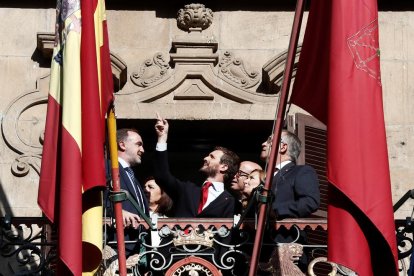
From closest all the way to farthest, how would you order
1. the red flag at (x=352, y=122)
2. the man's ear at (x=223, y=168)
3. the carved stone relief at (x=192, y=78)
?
the red flag at (x=352, y=122) → the man's ear at (x=223, y=168) → the carved stone relief at (x=192, y=78)

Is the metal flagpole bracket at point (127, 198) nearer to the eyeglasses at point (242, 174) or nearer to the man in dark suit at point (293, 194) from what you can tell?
the man in dark suit at point (293, 194)

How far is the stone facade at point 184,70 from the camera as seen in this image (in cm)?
2242

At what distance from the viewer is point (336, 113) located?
19.0 metres

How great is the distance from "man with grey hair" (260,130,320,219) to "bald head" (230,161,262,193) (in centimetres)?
21

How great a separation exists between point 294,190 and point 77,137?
2112 mm

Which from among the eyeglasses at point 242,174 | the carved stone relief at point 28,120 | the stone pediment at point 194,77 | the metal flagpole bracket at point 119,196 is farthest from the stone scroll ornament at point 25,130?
the metal flagpole bracket at point 119,196

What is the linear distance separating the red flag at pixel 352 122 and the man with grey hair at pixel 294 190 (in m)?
0.95

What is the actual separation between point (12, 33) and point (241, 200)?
3.49 metres

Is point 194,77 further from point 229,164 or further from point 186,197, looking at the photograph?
point 186,197

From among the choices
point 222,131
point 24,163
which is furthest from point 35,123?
point 222,131

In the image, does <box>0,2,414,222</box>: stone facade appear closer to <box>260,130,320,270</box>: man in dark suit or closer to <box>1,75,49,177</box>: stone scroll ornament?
<box>1,75,49,177</box>: stone scroll ornament

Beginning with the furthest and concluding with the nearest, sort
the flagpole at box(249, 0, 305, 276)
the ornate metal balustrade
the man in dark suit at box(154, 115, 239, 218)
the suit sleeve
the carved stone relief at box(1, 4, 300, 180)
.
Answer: the carved stone relief at box(1, 4, 300, 180), the man in dark suit at box(154, 115, 239, 218), the suit sleeve, the ornate metal balustrade, the flagpole at box(249, 0, 305, 276)

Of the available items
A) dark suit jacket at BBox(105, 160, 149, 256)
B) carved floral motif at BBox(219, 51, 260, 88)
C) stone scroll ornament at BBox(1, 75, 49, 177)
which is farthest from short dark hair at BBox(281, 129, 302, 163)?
stone scroll ornament at BBox(1, 75, 49, 177)

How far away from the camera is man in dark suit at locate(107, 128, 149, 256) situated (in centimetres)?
1994
